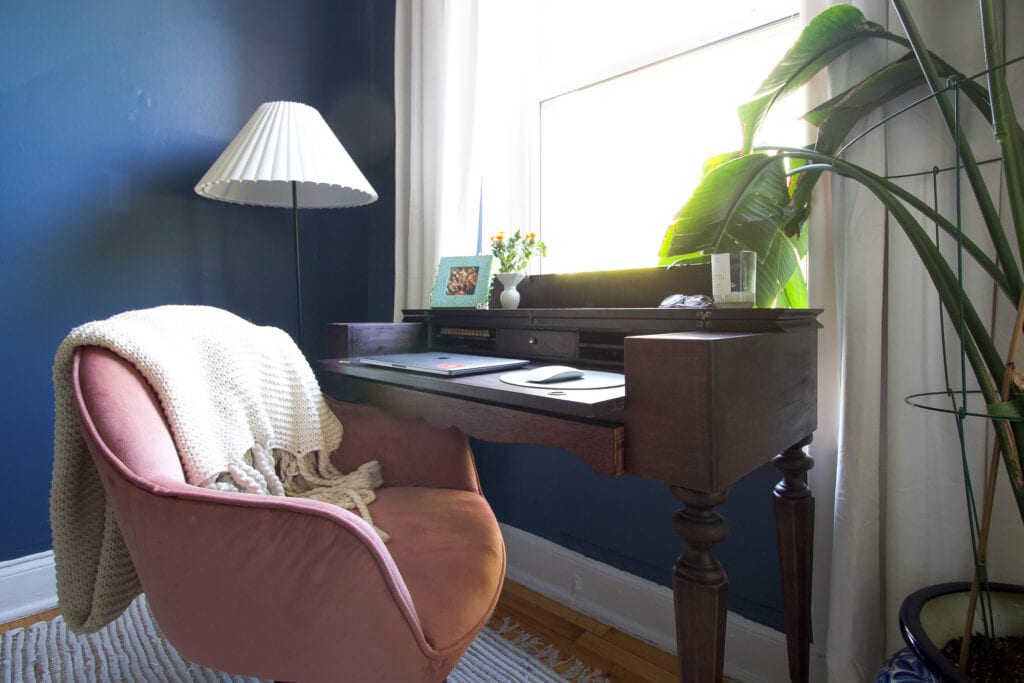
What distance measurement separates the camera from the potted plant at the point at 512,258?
151 centimetres

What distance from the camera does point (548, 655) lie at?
1.39 meters

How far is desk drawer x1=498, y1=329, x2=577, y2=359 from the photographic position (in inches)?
47.6

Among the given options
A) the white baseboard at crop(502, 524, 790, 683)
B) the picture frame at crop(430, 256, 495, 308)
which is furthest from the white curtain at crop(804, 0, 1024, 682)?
the picture frame at crop(430, 256, 495, 308)

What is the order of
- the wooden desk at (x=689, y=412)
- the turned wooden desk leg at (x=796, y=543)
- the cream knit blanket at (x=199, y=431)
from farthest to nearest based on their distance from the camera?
the turned wooden desk leg at (x=796, y=543) < the cream knit blanket at (x=199, y=431) < the wooden desk at (x=689, y=412)

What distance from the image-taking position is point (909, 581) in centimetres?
98

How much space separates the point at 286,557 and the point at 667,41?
1.55m

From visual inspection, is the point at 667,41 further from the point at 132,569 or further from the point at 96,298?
the point at 96,298

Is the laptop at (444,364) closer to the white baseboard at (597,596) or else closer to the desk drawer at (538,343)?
the desk drawer at (538,343)

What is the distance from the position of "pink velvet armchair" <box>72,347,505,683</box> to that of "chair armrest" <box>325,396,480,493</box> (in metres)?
0.40

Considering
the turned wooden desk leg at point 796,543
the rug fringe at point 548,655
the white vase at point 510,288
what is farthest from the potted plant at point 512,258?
the rug fringe at point 548,655

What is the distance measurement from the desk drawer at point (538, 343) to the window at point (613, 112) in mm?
504

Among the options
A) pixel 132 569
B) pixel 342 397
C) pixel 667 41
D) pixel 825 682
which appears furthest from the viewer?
pixel 342 397

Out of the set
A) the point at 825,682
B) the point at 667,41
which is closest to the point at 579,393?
the point at 825,682

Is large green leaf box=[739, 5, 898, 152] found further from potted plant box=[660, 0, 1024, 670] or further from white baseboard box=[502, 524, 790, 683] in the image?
white baseboard box=[502, 524, 790, 683]
